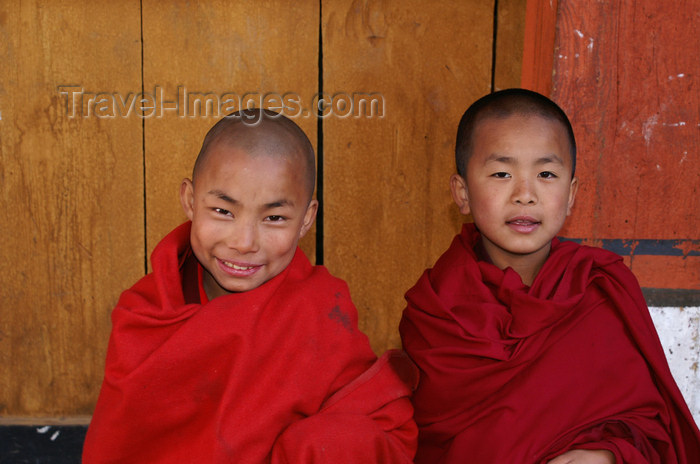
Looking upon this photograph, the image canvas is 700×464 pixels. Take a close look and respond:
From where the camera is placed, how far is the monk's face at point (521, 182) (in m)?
1.50

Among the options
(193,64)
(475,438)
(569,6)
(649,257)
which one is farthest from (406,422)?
(193,64)

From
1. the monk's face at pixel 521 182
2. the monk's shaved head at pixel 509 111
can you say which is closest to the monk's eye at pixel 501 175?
the monk's face at pixel 521 182

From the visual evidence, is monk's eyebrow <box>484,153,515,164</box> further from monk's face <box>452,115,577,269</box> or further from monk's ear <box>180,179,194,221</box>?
monk's ear <box>180,179,194,221</box>

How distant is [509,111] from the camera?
156 cm

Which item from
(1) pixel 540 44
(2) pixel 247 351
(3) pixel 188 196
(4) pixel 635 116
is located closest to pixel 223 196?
(3) pixel 188 196

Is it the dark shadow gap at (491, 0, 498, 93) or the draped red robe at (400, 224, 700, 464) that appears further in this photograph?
the dark shadow gap at (491, 0, 498, 93)

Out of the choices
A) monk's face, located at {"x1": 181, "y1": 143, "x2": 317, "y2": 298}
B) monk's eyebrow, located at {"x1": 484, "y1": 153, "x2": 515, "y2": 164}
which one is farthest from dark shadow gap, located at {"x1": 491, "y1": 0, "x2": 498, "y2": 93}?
monk's face, located at {"x1": 181, "y1": 143, "x2": 317, "y2": 298}

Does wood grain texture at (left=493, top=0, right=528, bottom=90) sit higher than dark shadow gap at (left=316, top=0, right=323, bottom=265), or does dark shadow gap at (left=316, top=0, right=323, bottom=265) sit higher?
wood grain texture at (left=493, top=0, right=528, bottom=90)

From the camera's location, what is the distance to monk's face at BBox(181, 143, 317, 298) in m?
1.39

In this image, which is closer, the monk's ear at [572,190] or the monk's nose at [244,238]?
the monk's nose at [244,238]

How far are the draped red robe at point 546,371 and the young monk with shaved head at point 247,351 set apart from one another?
0.36 feet

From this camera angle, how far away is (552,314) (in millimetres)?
1423

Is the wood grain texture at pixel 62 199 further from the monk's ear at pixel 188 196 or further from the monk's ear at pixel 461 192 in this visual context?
the monk's ear at pixel 461 192

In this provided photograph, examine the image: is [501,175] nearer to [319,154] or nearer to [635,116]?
[635,116]
